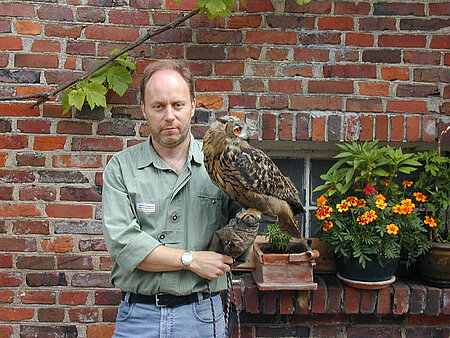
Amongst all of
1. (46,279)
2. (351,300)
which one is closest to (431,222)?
(351,300)

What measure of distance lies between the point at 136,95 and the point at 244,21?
73 centimetres

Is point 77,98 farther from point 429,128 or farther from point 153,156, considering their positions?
point 429,128

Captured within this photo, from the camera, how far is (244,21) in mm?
2375

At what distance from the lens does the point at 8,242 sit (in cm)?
235

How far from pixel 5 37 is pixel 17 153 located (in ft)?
2.07

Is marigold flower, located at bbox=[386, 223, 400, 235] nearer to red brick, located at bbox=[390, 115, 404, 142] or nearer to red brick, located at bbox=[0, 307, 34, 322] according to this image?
red brick, located at bbox=[390, 115, 404, 142]

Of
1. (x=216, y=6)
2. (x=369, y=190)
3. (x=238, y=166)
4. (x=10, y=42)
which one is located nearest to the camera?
(x=238, y=166)

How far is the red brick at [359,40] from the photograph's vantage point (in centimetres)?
240

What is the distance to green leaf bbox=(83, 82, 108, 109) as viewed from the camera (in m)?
2.23

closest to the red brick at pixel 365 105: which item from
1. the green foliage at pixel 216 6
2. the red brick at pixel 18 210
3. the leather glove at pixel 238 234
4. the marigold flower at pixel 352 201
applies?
the marigold flower at pixel 352 201

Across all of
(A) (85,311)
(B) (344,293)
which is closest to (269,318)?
(B) (344,293)

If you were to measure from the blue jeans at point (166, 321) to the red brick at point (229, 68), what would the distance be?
1.27 meters

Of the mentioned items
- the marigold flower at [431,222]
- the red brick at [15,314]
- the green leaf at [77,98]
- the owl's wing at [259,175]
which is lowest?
the red brick at [15,314]

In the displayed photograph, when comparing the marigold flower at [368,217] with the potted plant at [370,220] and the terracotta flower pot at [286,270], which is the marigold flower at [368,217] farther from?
the terracotta flower pot at [286,270]
